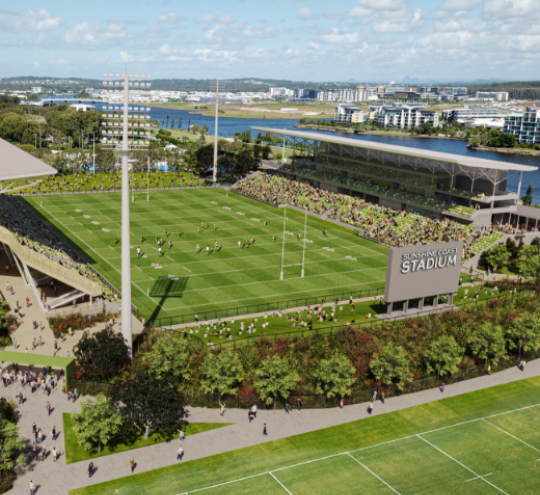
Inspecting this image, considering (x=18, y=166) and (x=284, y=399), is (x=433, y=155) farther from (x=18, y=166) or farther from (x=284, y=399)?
(x=284, y=399)

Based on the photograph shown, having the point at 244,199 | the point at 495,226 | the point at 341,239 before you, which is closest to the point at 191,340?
the point at 341,239

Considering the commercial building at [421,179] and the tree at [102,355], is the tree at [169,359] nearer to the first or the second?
the tree at [102,355]

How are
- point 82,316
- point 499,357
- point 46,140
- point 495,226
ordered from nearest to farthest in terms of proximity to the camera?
1. point 499,357
2. point 82,316
3. point 495,226
4. point 46,140

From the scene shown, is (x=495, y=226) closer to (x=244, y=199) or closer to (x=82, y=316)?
(x=244, y=199)

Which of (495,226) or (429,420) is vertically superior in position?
(495,226)

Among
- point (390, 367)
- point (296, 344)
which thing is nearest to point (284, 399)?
point (296, 344)

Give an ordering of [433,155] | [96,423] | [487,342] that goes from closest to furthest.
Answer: [96,423]
[487,342]
[433,155]
